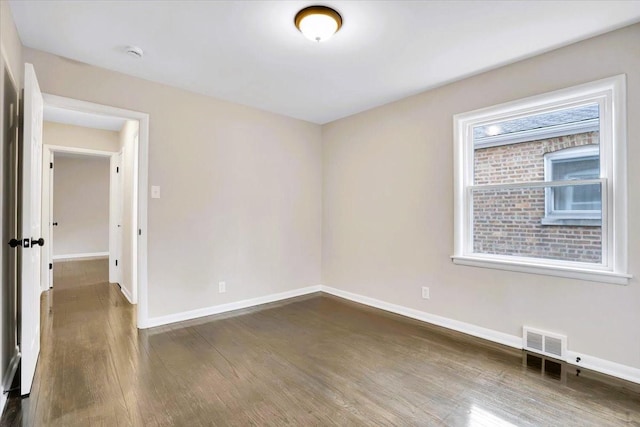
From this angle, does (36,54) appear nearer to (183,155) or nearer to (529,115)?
(183,155)

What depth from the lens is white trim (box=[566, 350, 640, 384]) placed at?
221 cm

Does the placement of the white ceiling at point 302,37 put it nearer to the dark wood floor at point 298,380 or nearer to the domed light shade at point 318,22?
the domed light shade at point 318,22

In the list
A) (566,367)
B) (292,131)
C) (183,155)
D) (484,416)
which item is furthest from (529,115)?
(183,155)

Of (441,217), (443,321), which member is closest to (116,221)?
(441,217)

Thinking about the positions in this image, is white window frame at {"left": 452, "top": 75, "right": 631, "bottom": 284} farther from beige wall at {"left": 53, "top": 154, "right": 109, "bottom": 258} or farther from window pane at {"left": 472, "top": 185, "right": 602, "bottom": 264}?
beige wall at {"left": 53, "top": 154, "right": 109, "bottom": 258}

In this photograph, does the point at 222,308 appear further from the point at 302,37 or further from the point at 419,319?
the point at 302,37

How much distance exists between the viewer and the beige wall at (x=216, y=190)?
3.16 metres

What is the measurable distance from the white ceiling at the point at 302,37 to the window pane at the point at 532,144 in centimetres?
54

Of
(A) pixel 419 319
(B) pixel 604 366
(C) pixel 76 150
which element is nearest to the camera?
(B) pixel 604 366

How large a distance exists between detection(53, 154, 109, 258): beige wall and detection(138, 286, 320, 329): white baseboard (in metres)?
5.82

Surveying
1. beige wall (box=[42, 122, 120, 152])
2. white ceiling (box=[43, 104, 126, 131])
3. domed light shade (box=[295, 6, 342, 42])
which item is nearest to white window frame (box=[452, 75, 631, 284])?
domed light shade (box=[295, 6, 342, 42])

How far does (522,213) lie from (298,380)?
2.33 metres

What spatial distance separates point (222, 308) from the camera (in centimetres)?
371

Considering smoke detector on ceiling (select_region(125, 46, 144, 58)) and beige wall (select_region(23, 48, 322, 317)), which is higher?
smoke detector on ceiling (select_region(125, 46, 144, 58))
